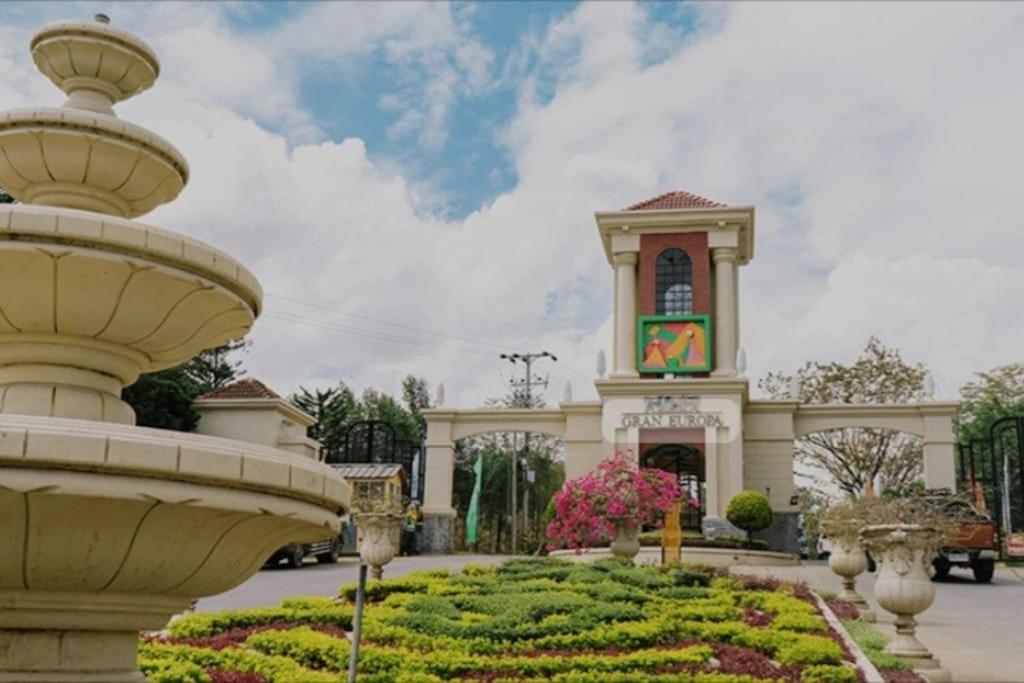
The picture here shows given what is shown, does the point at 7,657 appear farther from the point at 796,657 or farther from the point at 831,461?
the point at 831,461

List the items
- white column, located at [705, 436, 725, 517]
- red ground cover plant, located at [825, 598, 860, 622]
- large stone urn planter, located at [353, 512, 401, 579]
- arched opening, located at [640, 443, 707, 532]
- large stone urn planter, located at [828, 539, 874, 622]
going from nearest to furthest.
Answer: red ground cover plant, located at [825, 598, 860, 622] → large stone urn planter, located at [828, 539, 874, 622] → large stone urn planter, located at [353, 512, 401, 579] → white column, located at [705, 436, 725, 517] → arched opening, located at [640, 443, 707, 532]

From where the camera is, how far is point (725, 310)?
29094 millimetres

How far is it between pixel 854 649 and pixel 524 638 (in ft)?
9.82

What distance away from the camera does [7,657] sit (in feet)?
11.4

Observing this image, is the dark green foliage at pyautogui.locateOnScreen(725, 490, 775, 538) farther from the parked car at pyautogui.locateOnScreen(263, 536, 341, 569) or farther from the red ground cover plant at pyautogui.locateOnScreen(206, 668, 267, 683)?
the red ground cover plant at pyautogui.locateOnScreen(206, 668, 267, 683)

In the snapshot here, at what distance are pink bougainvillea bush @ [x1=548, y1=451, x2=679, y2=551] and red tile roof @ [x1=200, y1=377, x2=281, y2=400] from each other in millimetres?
11443

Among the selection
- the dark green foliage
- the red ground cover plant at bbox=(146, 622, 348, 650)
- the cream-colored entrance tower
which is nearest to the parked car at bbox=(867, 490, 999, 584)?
the dark green foliage

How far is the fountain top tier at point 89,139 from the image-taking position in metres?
4.29

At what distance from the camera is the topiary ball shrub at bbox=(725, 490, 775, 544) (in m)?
24.9

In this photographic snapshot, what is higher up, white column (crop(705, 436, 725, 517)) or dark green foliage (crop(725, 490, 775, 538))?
white column (crop(705, 436, 725, 517))

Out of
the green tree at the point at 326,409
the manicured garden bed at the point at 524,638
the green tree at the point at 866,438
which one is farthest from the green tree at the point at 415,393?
the manicured garden bed at the point at 524,638

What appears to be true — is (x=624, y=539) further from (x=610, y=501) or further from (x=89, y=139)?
(x=89, y=139)

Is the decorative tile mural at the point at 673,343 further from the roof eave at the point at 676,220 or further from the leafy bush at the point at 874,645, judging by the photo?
the leafy bush at the point at 874,645

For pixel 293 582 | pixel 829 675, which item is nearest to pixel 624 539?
pixel 293 582
